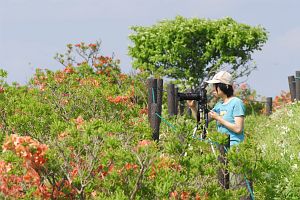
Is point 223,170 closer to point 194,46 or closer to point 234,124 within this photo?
point 234,124

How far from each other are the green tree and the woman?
18048 mm

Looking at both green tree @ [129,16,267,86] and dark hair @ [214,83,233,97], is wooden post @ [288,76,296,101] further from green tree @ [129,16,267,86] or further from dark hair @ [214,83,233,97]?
dark hair @ [214,83,233,97]

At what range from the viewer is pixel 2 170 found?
5.59m

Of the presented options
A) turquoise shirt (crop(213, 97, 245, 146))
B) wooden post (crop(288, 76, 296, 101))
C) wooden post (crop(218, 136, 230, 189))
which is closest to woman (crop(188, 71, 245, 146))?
turquoise shirt (crop(213, 97, 245, 146))

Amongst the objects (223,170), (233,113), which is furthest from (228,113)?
(223,170)

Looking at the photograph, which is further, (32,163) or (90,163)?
(90,163)

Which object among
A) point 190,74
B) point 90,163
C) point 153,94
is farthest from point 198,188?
point 190,74

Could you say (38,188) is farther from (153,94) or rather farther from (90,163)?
(153,94)

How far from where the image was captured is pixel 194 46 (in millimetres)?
25906

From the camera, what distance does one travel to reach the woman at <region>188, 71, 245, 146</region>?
22.5 feet

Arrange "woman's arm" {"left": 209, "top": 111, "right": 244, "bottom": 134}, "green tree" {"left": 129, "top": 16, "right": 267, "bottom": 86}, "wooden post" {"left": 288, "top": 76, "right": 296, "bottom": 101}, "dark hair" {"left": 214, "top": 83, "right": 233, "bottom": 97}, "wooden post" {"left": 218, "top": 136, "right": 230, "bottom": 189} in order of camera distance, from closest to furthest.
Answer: "wooden post" {"left": 218, "top": 136, "right": 230, "bottom": 189}, "woman's arm" {"left": 209, "top": 111, "right": 244, "bottom": 134}, "dark hair" {"left": 214, "top": 83, "right": 233, "bottom": 97}, "wooden post" {"left": 288, "top": 76, "right": 296, "bottom": 101}, "green tree" {"left": 129, "top": 16, "right": 267, "bottom": 86}

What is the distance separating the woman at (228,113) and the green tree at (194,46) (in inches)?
711

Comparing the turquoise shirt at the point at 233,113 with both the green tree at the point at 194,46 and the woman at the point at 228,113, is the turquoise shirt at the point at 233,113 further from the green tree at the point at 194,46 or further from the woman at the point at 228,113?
the green tree at the point at 194,46

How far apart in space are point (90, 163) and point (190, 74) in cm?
2039
